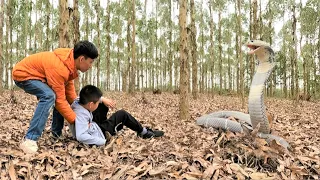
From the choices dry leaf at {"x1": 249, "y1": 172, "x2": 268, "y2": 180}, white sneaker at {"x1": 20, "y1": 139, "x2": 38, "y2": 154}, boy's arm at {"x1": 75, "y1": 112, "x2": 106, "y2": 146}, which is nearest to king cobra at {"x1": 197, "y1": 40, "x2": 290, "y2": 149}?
dry leaf at {"x1": 249, "y1": 172, "x2": 268, "y2": 180}

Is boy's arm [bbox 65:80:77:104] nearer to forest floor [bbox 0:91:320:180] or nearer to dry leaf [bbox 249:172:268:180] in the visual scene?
forest floor [bbox 0:91:320:180]

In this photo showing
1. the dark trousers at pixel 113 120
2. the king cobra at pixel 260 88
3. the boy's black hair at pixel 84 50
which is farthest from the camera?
the dark trousers at pixel 113 120

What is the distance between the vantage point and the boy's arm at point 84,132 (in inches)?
136

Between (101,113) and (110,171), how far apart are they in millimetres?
1460

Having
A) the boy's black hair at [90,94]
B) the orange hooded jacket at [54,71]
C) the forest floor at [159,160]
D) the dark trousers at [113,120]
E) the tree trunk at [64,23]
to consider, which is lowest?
the forest floor at [159,160]

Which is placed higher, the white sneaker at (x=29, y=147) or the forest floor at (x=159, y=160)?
the white sneaker at (x=29, y=147)

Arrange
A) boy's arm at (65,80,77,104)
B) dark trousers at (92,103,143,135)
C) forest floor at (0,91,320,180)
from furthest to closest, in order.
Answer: dark trousers at (92,103,143,135) < boy's arm at (65,80,77,104) < forest floor at (0,91,320,180)

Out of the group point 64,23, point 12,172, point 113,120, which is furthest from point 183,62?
point 12,172

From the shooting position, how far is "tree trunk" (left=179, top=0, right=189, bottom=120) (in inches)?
272

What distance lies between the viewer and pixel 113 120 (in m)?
4.00

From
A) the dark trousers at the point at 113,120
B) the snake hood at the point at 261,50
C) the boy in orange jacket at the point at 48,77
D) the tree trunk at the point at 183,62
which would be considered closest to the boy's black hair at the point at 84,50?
the boy in orange jacket at the point at 48,77

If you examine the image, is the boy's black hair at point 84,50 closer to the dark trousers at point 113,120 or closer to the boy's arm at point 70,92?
the boy's arm at point 70,92

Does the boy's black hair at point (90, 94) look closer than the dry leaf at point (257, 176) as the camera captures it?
No

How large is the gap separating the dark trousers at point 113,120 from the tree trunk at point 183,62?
303 centimetres
